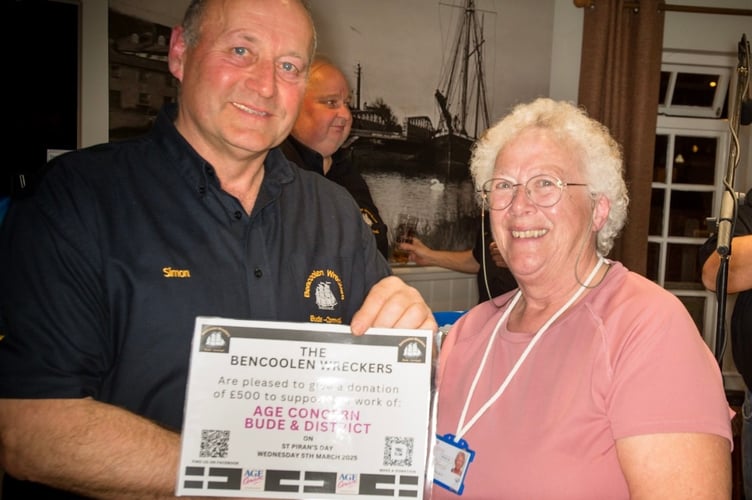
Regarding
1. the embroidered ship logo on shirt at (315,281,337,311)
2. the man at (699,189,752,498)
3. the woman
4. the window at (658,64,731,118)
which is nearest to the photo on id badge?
the woman

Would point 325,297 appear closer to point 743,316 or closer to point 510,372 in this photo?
point 510,372

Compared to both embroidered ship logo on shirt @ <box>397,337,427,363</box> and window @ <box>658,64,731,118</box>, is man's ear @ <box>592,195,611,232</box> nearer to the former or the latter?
embroidered ship logo on shirt @ <box>397,337,427,363</box>

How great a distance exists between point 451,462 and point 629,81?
14.9ft

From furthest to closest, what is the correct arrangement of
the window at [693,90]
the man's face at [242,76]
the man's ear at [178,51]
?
the window at [693,90] → the man's ear at [178,51] → the man's face at [242,76]

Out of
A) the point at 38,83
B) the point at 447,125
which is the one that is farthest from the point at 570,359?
the point at 447,125

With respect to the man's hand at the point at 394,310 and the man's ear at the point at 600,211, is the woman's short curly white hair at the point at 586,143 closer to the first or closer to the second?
the man's ear at the point at 600,211

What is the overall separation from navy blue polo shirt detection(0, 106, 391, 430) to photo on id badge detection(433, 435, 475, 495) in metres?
0.44

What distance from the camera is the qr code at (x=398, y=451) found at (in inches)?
48.9

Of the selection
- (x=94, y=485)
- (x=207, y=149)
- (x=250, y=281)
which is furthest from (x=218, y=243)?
(x=94, y=485)

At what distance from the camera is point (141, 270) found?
4.37 ft

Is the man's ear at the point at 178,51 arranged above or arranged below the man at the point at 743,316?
above

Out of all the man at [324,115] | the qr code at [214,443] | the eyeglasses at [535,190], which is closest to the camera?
the qr code at [214,443]

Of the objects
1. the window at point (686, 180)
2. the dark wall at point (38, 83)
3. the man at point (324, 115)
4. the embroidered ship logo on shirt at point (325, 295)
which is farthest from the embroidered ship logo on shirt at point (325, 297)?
the window at point (686, 180)

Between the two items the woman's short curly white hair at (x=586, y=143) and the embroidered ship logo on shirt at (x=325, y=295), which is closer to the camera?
A: the embroidered ship logo on shirt at (x=325, y=295)
